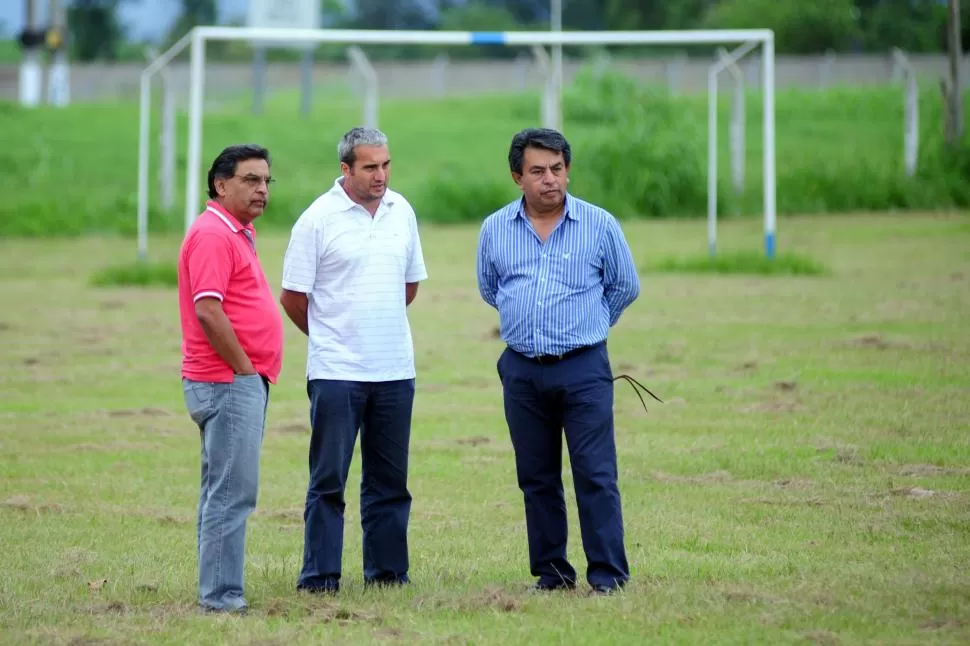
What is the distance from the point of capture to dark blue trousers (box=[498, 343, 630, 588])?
6352mm

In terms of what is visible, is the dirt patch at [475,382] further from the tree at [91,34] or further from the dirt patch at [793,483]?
the tree at [91,34]

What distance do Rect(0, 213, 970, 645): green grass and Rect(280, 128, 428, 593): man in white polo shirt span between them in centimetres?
43

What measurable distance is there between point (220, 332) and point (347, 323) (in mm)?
775

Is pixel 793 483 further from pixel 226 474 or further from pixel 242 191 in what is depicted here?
pixel 242 191

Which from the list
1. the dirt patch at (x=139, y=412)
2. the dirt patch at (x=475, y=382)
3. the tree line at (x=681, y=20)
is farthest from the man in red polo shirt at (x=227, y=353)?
the tree line at (x=681, y=20)

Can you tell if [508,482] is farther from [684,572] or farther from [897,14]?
[897,14]

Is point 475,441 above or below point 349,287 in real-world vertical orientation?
below

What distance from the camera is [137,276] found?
2112 cm

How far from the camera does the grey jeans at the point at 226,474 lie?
235 inches

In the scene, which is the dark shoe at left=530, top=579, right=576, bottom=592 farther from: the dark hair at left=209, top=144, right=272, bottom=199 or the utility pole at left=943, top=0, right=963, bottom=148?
the utility pole at left=943, top=0, right=963, bottom=148

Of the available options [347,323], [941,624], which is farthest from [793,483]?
[347,323]

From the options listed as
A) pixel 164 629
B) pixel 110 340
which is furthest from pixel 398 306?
pixel 110 340

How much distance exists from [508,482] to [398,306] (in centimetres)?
286

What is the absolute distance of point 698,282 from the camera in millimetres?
19938
